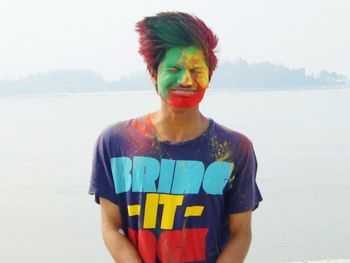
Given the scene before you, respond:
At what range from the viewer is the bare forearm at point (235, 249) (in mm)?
1801

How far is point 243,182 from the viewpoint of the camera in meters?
1.81

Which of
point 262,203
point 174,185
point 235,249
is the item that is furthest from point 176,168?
point 262,203

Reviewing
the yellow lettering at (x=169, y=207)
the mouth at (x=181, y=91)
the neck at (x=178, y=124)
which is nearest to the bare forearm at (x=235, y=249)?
the yellow lettering at (x=169, y=207)

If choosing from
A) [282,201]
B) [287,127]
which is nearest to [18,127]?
[287,127]

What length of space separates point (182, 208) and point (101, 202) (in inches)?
10.1

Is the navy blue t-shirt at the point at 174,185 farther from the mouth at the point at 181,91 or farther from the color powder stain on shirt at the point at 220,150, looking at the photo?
the mouth at the point at 181,91

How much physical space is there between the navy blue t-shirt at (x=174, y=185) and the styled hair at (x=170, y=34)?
0.22 meters

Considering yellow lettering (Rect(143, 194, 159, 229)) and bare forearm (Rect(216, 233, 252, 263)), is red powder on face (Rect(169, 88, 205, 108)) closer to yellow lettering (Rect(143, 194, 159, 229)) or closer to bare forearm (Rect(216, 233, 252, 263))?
yellow lettering (Rect(143, 194, 159, 229))

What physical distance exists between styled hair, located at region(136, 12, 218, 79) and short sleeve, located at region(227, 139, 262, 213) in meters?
0.30

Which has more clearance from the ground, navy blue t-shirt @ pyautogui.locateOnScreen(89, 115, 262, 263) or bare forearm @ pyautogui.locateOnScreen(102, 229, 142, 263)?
navy blue t-shirt @ pyautogui.locateOnScreen(89, 115, 262, 263)

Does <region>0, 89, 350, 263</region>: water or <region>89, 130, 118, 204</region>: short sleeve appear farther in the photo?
<region>0, 89, 350, 263</region>: water

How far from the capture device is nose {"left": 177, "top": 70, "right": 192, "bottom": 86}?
176cm

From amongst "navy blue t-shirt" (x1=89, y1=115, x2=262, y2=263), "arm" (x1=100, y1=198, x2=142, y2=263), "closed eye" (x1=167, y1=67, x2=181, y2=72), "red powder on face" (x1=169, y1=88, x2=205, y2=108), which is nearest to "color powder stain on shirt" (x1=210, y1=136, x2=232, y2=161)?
"navy blue t-shirt" (x1=89, y1=115, x2=262, y2=263)

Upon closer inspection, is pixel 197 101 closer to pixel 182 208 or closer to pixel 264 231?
pixel 182 208
